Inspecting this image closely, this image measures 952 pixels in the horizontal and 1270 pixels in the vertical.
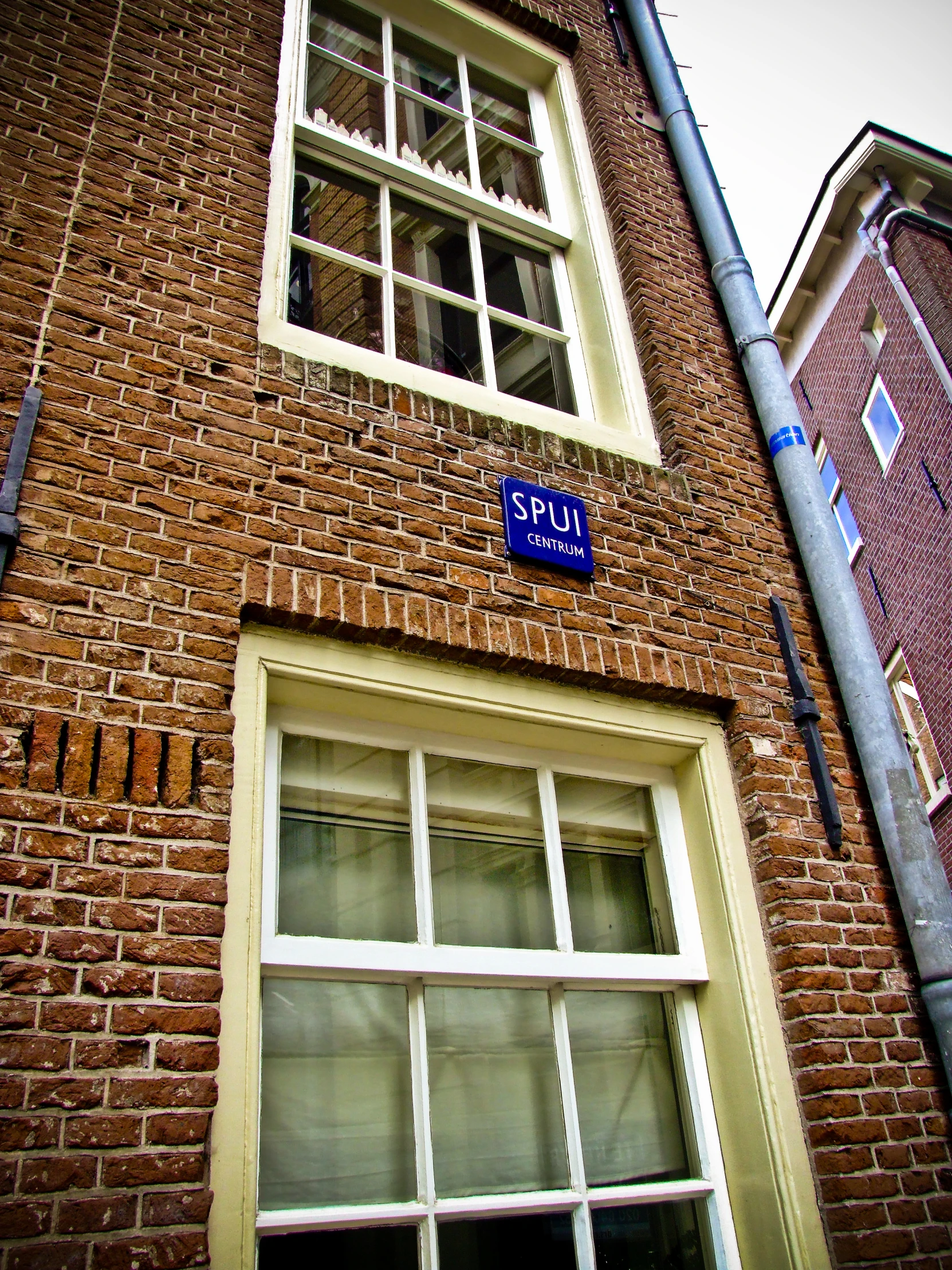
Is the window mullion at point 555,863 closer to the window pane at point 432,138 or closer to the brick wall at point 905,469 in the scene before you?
the window pane at point 432,138

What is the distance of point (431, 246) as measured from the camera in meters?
4.09

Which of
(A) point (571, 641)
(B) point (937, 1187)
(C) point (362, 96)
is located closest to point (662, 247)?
(C) point (362, 96)

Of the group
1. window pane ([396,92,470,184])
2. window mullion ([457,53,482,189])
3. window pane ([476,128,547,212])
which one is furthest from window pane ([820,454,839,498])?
window pane ([396,92,470,184])

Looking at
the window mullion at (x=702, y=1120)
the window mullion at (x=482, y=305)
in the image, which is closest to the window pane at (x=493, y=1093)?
the window mullion at (x=702, y=1120)

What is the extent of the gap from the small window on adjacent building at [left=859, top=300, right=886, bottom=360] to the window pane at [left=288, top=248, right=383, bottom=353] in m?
10.4

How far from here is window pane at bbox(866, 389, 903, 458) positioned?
39.2ft

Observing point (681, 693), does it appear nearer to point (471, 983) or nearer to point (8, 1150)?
point (471, 983)

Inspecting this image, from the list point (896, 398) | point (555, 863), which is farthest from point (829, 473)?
point (555, 863)

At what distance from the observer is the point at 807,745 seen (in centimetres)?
326

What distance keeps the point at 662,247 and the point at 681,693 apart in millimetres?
2533

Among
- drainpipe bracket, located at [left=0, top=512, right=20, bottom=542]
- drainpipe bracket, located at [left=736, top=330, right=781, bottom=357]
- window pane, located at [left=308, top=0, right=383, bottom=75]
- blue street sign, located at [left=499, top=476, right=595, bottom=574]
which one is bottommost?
drainpipe bracket, located at [left=0, top=512, right=20, bottom=542]

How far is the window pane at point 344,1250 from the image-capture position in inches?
79.0

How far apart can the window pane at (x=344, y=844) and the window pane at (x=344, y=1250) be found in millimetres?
667

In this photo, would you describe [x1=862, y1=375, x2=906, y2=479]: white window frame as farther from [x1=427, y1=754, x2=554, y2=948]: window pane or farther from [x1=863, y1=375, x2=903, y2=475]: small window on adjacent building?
[x1=427, y1=754, x2=554, y2=948]: window pane
